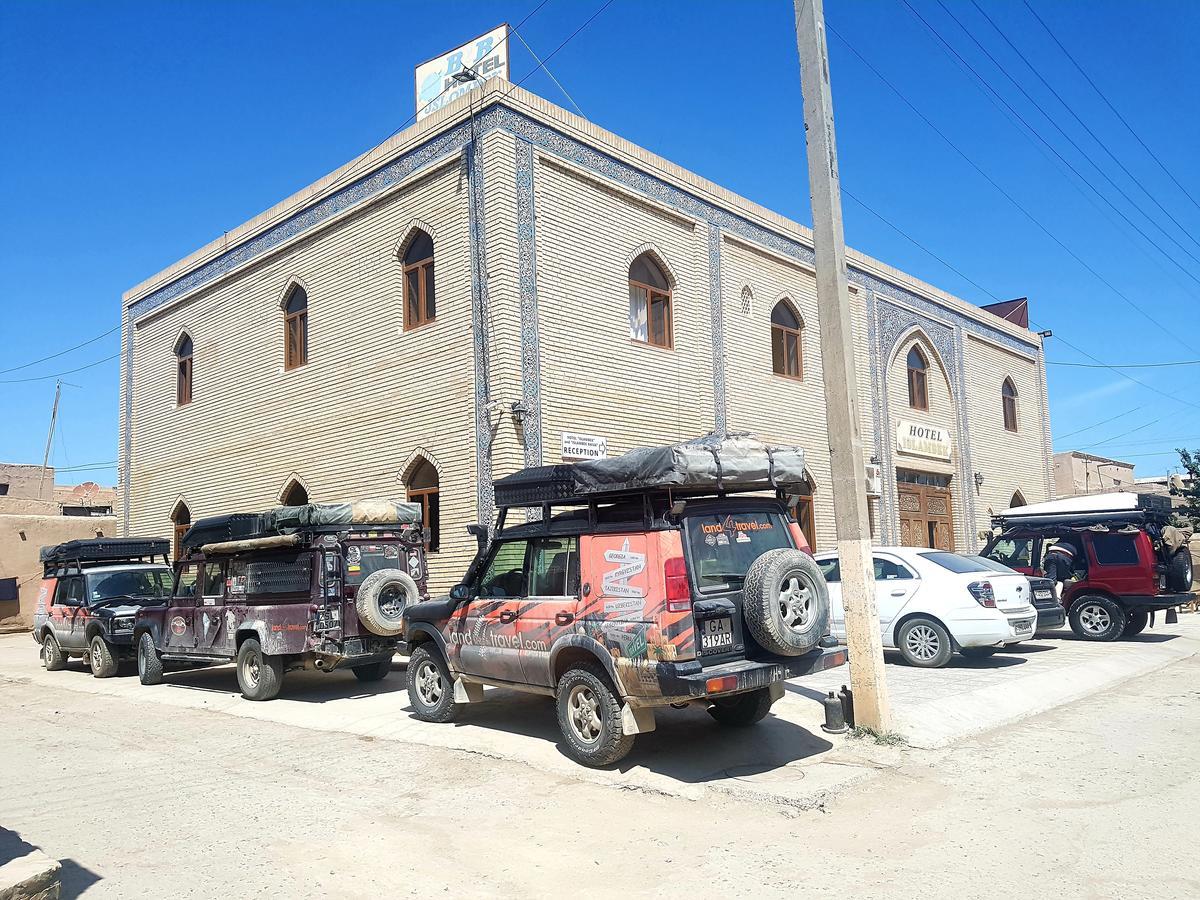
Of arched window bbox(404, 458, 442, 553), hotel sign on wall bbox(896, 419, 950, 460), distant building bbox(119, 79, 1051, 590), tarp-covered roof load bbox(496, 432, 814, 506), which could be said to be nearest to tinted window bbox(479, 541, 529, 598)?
tarp-covered roof load bbox(496, 432, 814, 506)

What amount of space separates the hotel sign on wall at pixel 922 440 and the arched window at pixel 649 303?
1009 centimetres

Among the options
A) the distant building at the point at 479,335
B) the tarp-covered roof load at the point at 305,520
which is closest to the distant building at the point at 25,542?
the distant building at the point at 479,335

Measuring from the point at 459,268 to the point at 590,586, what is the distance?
30.7 feet

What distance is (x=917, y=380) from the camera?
27.6 metres

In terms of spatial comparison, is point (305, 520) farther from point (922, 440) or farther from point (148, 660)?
point (922, 440)

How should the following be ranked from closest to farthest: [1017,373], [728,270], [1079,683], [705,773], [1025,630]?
[705,773]
[1079,683]
[1025,630]
[728,270]
[1017,373]

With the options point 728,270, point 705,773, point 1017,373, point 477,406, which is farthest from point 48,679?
point 1017,373

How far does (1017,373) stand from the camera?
107 feet

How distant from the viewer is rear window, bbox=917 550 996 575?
490 inches

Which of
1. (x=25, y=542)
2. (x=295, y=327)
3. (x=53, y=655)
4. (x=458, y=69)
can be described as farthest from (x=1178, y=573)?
(x=25, y=542)

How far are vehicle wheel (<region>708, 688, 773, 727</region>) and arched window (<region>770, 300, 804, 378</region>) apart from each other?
13404 millimetres

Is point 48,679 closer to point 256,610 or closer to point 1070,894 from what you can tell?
point 256,610

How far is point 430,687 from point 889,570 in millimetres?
6402

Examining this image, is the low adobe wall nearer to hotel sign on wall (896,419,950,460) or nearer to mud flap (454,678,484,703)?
mud flap (454,678,484,703)
